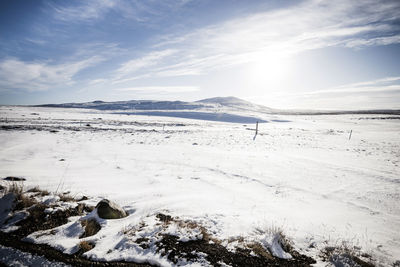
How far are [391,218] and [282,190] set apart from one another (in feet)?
9.83

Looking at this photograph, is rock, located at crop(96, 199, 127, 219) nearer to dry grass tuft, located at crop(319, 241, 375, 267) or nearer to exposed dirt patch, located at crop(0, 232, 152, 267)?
exposed dirt patch, located at crop(0, 232, 152, 267)

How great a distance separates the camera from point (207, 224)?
4387 millimetres

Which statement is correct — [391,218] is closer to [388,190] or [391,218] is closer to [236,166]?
[388,190]

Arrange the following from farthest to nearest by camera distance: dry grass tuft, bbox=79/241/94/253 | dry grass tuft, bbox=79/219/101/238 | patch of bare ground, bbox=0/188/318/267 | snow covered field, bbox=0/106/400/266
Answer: snow covered field, bbox=0/106/400/266
dry grass tuft, bbox=79/219/101/238
dry grass tuft, bbox=79/241/94/253
patch of bare ground, bbox=0/188/318/267

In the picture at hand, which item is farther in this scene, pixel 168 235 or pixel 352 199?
pixel 352 199

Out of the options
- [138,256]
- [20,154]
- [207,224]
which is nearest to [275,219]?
[207,224]

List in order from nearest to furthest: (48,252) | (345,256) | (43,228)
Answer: (48,252), (345,256), (43,228)

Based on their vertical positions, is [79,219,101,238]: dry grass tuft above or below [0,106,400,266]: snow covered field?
above

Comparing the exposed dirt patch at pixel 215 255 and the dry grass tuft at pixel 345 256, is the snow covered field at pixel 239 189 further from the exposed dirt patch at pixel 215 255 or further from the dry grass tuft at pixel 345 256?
the exposed dirt patch at pixel 215 255

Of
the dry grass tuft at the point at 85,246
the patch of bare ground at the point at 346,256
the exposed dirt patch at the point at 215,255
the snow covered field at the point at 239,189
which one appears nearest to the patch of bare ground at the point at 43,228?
the dry grass tuft at the point at 85,246

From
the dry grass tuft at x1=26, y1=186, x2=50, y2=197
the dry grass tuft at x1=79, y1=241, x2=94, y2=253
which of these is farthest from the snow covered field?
the dry grass tuft at x1=26, y1=186, x2=50, y2=197

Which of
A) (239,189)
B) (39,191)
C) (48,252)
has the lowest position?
(239,189)

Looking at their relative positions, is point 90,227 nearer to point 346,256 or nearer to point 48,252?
point 48,252

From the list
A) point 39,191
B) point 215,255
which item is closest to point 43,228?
point 39,191
